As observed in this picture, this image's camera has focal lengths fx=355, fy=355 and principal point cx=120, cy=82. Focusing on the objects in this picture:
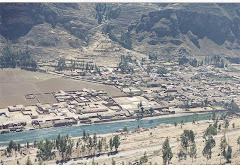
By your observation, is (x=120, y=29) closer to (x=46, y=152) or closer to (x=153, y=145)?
(x=153, y=145)

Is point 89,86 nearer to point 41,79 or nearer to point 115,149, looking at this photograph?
point 41,79

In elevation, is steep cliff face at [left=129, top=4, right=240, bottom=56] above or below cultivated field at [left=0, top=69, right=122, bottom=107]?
above

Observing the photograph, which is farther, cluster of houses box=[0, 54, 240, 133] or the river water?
cluster of houses box=[0, 54, 240, 133]

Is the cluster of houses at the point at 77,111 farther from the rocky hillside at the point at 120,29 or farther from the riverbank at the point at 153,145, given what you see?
the rocky hillside at the point at 120,29

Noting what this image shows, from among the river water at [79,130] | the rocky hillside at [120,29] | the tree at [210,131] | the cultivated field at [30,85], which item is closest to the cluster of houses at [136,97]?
the river water at [79,130]

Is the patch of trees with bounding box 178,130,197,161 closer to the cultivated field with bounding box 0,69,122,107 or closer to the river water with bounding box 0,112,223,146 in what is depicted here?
the river water with bounding box 0,112,223,146

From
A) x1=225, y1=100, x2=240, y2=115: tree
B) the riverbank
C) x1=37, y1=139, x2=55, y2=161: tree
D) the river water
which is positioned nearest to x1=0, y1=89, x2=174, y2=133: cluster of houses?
the river water

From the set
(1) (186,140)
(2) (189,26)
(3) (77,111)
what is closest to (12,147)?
(3) (77,111)
